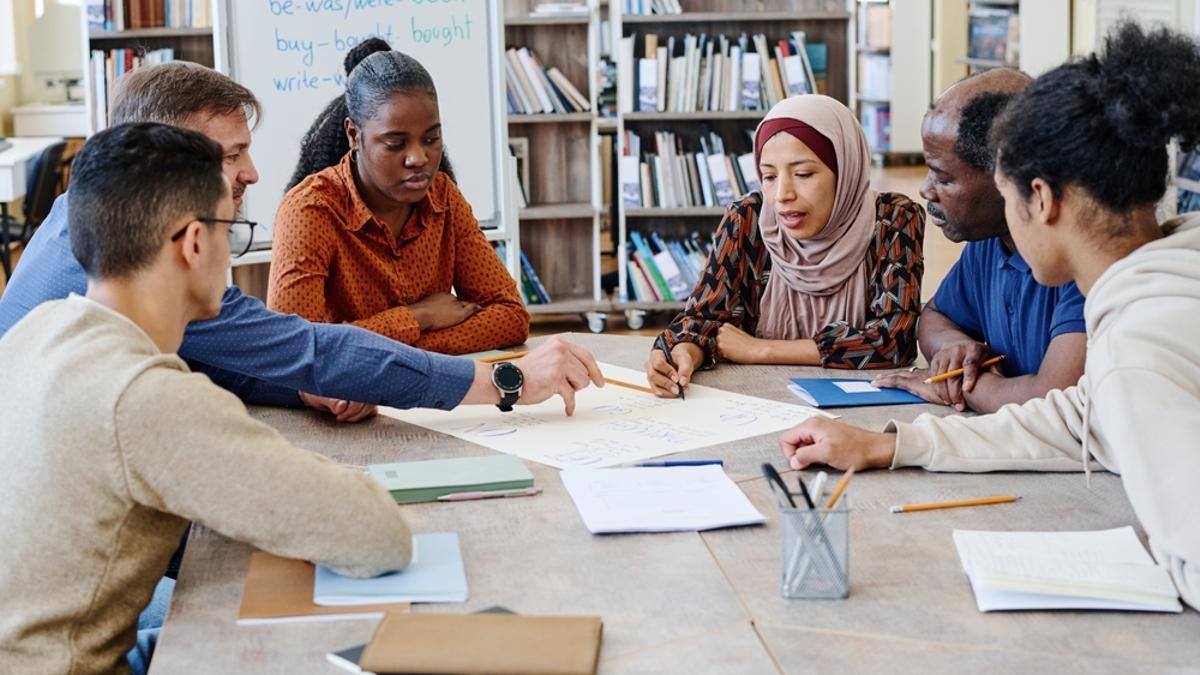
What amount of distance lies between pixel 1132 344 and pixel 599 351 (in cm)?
139

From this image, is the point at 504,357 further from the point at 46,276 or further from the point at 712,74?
the point at 712,74

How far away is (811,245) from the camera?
8.78 feet

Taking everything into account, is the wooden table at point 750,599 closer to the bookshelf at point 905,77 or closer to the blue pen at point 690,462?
the blue pen at point 690,462

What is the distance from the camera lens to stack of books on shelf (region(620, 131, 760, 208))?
19.5 ft

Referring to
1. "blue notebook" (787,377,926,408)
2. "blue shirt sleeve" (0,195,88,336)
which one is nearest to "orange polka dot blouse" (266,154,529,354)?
"blue shirt sleeve" (0,195,88,336)

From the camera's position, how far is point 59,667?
137 centimetres

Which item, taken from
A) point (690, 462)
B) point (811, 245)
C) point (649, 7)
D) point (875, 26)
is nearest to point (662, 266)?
point (649, 7)

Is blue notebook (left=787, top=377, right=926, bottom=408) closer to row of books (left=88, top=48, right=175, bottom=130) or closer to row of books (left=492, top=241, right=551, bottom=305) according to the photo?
row of books (left=88, top=48, right=175, bottom=130)

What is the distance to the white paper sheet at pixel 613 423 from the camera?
1.93 meters

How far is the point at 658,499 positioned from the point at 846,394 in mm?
664

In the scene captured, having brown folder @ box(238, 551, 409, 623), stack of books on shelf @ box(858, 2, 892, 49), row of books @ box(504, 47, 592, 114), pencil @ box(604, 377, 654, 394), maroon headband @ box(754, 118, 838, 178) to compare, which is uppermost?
stack of books on shelf @ box(858, 2, 892, 49)

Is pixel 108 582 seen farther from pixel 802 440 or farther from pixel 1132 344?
pixel 1132 344

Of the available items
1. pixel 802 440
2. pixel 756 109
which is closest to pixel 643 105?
pixel 756 109

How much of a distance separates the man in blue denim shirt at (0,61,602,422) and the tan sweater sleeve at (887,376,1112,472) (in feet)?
1.87
